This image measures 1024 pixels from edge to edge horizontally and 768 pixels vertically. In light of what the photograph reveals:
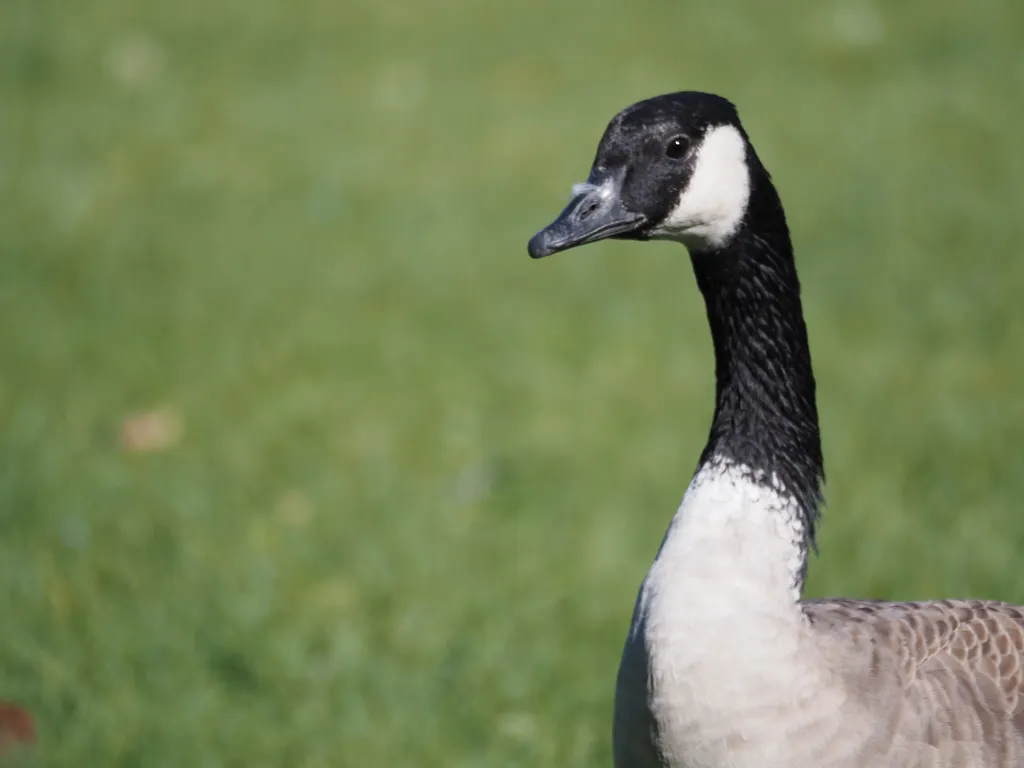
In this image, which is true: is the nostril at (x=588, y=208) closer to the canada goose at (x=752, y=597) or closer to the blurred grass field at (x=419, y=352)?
the canada goose at (x=752, y=597)

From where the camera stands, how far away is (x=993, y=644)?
2.62 metres

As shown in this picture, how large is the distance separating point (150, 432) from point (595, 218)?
3315mm

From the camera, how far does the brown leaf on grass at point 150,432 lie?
5.23 meters

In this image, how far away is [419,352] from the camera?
6.02 meters

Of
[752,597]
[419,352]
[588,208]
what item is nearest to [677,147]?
[588,208]

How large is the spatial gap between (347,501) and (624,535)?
42.9 inches

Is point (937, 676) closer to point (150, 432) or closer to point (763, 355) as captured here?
point (763, 355)

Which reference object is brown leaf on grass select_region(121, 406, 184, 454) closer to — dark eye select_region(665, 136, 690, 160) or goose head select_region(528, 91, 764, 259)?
goose head select_region(528, 91, 764, 259)

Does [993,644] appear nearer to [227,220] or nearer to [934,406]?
[934,406]

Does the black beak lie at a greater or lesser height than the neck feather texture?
greater

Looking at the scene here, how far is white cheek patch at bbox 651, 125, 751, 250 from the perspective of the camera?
8.21 feet

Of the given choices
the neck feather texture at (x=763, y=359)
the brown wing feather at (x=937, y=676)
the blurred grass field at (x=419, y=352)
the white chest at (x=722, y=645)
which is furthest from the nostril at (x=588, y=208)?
the blurred grass field at (x=419, y=352)

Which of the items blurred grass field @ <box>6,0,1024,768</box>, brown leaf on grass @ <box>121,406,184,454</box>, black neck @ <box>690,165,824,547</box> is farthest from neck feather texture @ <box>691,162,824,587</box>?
brown leaf on grass @ <box>121,406,184,454</box>

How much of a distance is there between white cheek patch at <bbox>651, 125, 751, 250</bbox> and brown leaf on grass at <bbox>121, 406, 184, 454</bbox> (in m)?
3.27
